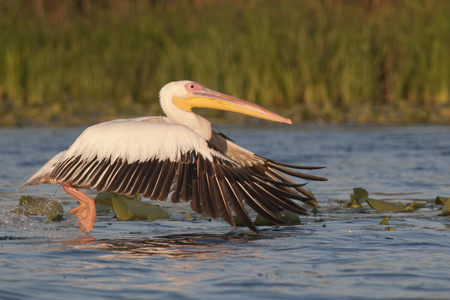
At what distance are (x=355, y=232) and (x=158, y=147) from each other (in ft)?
4.51

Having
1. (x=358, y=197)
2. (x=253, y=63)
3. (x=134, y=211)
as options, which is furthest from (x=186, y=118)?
(x=253, y=63)

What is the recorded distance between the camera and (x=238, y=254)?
15.5 feet

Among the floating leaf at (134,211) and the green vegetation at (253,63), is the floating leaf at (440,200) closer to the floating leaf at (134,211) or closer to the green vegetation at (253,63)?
the floating leaf at (134,211)

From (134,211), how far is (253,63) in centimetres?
772

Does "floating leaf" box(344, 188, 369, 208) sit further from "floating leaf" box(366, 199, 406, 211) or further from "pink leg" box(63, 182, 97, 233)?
"pink leg" box(63, 182, 97, 233)

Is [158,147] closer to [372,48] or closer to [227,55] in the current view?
[227,55]

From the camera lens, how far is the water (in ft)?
12.8

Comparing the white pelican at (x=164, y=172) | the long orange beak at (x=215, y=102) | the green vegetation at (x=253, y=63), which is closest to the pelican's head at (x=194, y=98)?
the long orange beak at (x=215, y=102)

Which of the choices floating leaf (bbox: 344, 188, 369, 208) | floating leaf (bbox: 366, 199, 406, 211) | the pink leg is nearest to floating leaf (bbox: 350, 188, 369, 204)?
floating leaf (bbox: 344, 188, 369, 208)

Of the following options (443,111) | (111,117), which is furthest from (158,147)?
(443,111)

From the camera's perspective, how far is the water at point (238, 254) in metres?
3.89

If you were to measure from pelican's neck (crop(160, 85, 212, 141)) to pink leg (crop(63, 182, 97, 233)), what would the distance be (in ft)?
2.93

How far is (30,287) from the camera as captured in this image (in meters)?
3.98

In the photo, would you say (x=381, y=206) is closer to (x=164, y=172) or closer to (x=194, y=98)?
(x=194, y=98)
